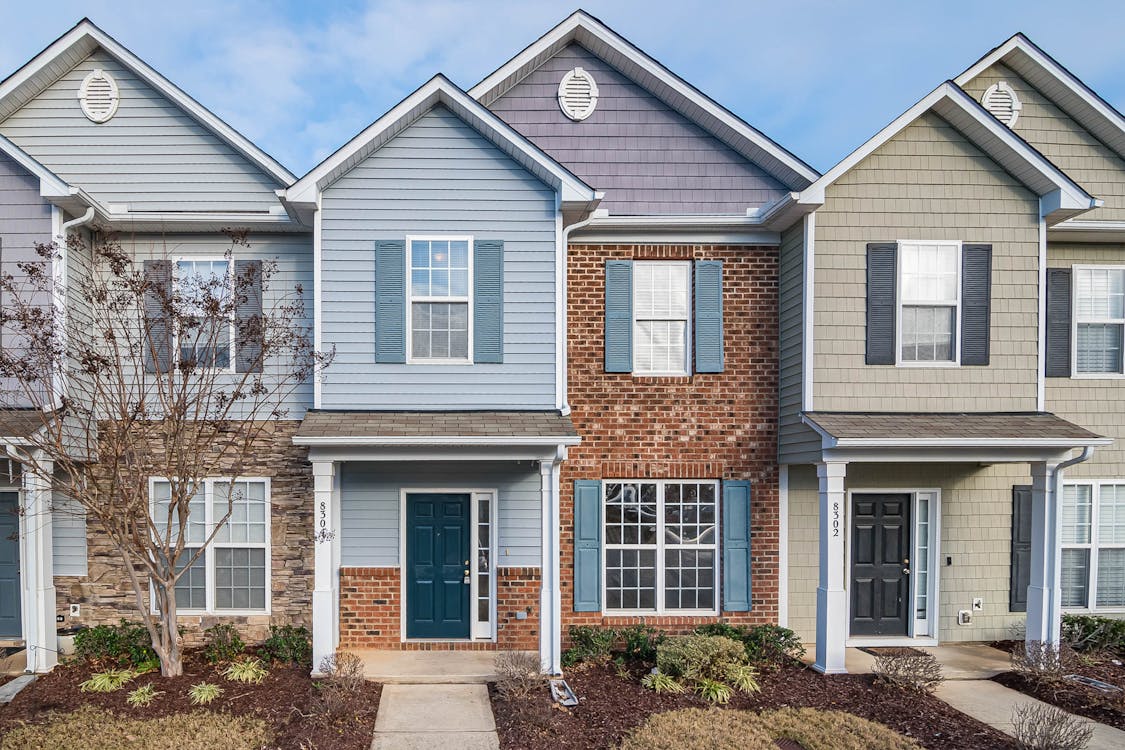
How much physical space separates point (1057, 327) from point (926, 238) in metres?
2.72

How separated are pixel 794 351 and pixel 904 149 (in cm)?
287

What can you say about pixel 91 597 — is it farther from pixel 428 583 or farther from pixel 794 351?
pixel 794 351

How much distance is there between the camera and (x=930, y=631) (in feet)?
32.2

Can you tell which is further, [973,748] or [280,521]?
[280,521]

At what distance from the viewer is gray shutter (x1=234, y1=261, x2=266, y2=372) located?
886 centimetres

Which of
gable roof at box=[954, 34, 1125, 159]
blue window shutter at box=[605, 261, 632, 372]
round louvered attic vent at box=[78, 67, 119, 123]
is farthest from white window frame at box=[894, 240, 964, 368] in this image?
round louvered attic vent at box=[78, 67, 119, 123]

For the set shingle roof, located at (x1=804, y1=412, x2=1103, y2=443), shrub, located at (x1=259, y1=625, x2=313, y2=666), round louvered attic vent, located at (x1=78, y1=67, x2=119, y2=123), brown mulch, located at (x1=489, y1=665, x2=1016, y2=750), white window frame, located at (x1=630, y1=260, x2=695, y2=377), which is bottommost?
brown mulch, located at (x1=489, y1=665, x2=1016, y2=750)

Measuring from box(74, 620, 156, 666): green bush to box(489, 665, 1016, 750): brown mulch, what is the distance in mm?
4430

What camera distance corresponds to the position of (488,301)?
29.2 feet

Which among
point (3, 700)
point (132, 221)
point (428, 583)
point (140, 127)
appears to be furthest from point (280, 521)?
point (140, 127)

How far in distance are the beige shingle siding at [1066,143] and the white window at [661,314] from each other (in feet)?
17.9

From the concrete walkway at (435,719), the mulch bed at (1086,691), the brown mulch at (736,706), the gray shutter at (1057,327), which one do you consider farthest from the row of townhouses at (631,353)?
the concrete walkway at (435,719)

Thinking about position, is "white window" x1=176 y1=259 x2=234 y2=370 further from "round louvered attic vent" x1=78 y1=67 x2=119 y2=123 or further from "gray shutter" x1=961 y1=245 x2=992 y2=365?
"gray shutter" x1=961 y1=245 x2=992 y2=365

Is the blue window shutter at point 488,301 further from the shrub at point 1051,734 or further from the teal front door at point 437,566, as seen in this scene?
the shrub at point 1051,734
